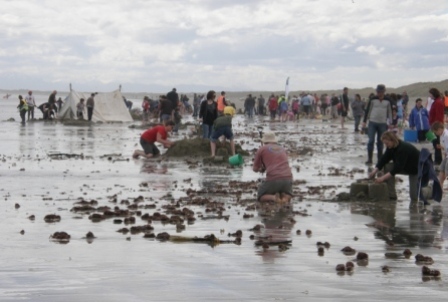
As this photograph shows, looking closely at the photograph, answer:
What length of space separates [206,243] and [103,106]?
4405 centimetres

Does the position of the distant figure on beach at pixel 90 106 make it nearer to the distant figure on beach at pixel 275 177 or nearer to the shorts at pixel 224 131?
the shorts at pixel 224 131

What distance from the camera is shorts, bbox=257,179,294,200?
51.5 feet

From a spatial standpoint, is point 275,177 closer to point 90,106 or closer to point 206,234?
point 206,234

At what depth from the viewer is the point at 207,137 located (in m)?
26.9

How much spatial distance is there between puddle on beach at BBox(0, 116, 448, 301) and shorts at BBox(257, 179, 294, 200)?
0.32m

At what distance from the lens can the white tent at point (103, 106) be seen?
54.5 m

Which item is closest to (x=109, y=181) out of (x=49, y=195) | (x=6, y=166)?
(x=49, y=195)

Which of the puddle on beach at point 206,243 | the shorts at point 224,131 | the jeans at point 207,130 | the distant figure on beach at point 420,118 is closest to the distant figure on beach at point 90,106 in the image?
the jeans at point 207,130

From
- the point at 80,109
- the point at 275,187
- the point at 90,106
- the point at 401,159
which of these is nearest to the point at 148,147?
the point at 275,187

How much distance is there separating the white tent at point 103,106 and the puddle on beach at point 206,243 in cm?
3148

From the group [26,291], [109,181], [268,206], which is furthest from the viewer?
[109,181]

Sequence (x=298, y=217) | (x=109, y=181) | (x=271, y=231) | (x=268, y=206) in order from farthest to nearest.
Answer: (x=109, y=181) < (x=268, y=206) < (x=298, y=217) < (x=271, y=231)

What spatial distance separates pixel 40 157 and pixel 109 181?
7158 millimetres

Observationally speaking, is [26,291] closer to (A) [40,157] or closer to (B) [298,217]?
(B) [298,217]
